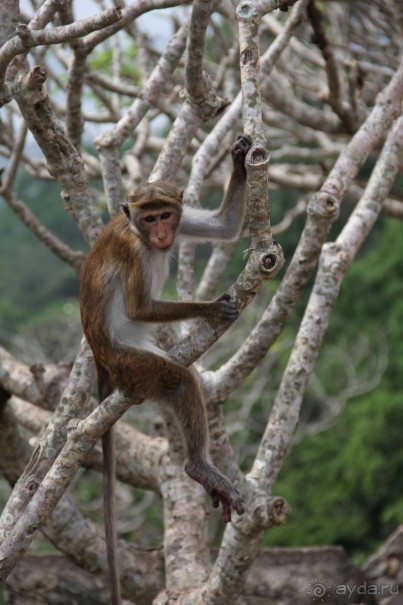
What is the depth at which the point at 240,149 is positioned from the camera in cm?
468

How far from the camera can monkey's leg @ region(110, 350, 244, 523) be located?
15.4 ft

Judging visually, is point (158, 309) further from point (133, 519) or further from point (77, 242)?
point (77, 242)

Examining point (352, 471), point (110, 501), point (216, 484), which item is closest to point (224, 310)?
point (216, 484)

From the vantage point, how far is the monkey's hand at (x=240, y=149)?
4.61m

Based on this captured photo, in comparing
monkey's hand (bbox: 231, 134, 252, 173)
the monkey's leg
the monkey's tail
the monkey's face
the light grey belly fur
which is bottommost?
the monkey's tail

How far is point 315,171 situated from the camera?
970cm

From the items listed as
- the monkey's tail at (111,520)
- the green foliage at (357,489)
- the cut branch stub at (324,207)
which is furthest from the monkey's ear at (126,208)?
the green foliage at (357,489)

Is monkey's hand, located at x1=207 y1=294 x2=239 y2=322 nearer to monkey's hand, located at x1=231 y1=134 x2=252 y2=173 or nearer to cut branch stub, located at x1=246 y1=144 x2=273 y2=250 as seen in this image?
cut branch stub, located at x1=246 y1=144 x2=273 y2=250

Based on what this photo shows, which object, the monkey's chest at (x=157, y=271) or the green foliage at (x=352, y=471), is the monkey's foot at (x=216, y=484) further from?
the green foliage at (x=352, y=471)

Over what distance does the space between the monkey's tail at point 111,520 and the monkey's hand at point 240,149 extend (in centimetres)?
143

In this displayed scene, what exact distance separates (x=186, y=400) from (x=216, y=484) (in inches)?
16.8

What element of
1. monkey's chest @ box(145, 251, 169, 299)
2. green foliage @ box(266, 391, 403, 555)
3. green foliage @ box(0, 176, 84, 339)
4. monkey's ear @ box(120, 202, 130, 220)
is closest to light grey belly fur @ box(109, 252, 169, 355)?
monkey's chest @ box(145, 251, 169, 299)

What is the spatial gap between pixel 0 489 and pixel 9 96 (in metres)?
9.89

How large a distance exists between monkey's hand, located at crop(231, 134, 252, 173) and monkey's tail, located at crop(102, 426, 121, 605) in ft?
4.70
